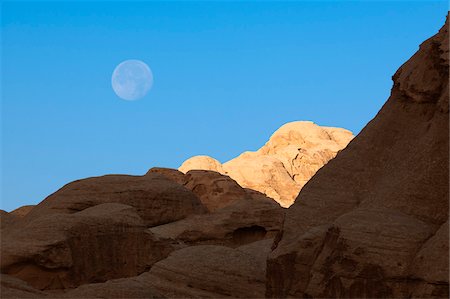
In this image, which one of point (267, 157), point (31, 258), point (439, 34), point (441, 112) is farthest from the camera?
point (267, 157)

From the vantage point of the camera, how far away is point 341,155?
689 inches

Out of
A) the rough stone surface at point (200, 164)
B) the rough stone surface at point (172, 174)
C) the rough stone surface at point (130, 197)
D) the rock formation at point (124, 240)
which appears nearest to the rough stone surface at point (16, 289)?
the rock formation at point (124, 240)

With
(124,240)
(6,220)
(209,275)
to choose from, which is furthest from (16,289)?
(6,220)

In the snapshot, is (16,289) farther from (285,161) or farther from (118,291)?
(285,161)

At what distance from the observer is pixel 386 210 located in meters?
14.6

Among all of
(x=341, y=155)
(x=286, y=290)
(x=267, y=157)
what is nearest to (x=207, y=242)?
(x=341, y=155)

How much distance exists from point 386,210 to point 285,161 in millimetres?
49088

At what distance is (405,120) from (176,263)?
5.72 metres

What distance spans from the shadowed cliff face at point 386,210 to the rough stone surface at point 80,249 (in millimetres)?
A: 5574

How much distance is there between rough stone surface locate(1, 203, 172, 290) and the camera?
19125 millimetres

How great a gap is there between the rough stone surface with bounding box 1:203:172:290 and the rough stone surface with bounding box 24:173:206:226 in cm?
641

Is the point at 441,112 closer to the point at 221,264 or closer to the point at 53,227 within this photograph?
the point at 221,264

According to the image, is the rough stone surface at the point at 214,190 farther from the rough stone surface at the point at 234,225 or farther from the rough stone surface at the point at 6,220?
the rough stone surface at the point at 6,220

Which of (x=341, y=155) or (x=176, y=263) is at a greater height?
(x=341, y=155)
